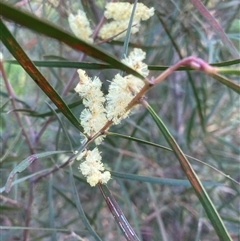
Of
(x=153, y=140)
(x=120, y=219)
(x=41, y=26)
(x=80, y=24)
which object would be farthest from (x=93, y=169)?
(x=153, y=140)

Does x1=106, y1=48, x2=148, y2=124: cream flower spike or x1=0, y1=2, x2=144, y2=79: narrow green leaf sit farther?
x1=106, y1=48, x2=148, y2=124: cream flower spike

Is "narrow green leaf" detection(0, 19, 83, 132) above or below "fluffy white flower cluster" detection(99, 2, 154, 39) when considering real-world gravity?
below

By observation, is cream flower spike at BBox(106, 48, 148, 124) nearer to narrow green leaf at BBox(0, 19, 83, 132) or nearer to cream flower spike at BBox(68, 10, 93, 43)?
narrow green leaf at BBox(0, 19, 83, 132)

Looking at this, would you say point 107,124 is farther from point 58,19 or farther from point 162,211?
point 162,211

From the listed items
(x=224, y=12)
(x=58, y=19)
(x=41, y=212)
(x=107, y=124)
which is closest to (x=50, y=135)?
(x=41, y=212)

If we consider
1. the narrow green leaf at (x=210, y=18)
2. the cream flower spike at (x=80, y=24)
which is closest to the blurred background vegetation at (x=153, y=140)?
the cream flower spike at (x=80, y=24)

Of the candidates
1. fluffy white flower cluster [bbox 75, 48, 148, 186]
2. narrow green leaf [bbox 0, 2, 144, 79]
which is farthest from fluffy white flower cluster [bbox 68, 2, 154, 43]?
narrow green leaf [bbox 0, 2, 144, 79]

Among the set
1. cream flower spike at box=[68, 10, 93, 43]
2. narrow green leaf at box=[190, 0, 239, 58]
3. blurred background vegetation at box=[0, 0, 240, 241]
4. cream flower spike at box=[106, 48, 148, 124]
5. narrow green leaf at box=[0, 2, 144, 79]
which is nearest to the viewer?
narrow green leaf at box=[0, 2, 144, 79]
